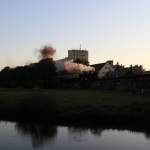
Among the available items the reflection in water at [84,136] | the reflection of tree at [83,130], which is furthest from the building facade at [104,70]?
the reflection of tree at [83,130]

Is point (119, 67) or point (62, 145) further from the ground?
point (119, 67)

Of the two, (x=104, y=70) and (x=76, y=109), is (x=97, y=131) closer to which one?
(x=76, y=109)

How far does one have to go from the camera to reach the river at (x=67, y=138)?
43.0m

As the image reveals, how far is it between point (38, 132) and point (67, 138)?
525 centimetres

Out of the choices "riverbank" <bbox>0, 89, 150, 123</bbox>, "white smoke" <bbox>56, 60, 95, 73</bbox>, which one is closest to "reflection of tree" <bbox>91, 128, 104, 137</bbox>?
"riverbank" <bbox>0, 89, 150, 123</bbox>

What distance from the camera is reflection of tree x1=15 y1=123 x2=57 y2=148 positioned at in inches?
1846

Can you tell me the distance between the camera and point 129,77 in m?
106

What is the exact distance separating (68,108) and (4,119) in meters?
7.85

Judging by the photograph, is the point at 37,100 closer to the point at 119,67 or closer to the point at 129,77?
the point at 129,77

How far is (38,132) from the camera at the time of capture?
5175 cm

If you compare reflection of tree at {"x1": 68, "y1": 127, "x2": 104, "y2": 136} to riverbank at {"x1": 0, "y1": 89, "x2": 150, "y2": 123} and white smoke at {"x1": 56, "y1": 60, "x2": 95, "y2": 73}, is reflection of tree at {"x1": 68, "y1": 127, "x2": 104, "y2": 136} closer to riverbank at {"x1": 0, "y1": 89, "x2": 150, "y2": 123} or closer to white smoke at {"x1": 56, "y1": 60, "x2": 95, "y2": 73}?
riverbank at {"x1": 0, "y1": 89, "x2": 150, "y2": 123}

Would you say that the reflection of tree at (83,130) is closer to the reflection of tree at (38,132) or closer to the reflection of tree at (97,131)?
the reflection of tree at (97,131)

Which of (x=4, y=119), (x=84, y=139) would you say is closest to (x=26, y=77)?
(x=4, y=119)

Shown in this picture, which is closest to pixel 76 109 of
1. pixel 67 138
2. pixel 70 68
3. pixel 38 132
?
pixel 38 132
